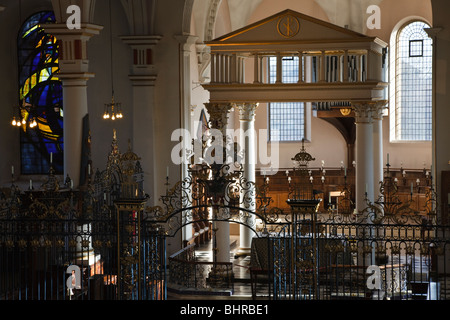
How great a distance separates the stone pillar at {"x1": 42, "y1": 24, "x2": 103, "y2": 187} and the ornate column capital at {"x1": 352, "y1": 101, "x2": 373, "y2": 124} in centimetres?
616

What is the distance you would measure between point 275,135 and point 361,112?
38.3 ft

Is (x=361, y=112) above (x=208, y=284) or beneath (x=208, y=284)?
above

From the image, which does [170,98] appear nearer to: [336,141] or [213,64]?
[213,64]

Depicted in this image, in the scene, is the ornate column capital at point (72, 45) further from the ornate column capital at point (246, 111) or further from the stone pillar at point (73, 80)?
the ornate column capital at point (246, 111)

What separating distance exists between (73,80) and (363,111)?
22.0 feet

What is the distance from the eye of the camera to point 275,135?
31766 mm

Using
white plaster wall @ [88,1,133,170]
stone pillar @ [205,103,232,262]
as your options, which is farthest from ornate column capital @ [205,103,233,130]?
white plaster wall @ [88,1,133,170]

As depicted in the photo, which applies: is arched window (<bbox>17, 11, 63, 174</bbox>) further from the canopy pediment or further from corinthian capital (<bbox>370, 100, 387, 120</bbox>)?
corinthian capital (<bbox>370, 100, 387, 120</bbox>)

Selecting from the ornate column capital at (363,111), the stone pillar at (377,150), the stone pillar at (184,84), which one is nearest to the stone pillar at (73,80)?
the stone pillar at (184,84)

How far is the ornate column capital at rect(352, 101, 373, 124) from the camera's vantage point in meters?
20.0

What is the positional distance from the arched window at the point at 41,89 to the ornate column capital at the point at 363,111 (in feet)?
28.6

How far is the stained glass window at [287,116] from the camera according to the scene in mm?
31359

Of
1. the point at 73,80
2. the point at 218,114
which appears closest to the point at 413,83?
the point at 218,114
